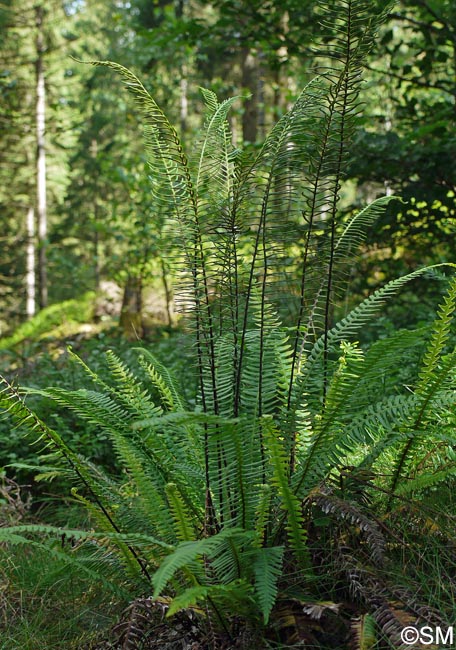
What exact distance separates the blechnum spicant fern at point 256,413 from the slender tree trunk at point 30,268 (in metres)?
13.2

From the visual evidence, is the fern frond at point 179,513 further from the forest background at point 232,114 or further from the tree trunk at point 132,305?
the tree trunk at point 132,305

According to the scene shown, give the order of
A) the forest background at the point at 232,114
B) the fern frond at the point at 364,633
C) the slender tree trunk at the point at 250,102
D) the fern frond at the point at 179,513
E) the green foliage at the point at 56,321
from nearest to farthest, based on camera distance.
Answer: the fern frond at the point at 364,633 < the fern frond at the point at 179,513 < the forest background at the point at 232,114 < the slender tree trunk at the point at 250,102 < the green foliage at the point at 56,321

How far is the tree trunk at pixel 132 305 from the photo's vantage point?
839cm

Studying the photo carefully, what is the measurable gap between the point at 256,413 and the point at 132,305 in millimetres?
7014

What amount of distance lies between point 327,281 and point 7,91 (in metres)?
6.13

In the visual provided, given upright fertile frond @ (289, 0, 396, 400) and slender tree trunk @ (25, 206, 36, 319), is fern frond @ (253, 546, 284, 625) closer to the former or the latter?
upright fertile frond @ (289, 0, 396, 400)

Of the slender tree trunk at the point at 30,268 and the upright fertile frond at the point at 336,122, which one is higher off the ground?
the upright fertile frond at the point at 336,122

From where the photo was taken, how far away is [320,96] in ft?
6.46

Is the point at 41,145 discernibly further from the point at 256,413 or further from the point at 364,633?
the point at 364,633

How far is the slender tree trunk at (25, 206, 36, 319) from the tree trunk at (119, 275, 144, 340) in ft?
21.2

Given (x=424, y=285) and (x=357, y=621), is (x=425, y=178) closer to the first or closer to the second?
(x=424, y=285)

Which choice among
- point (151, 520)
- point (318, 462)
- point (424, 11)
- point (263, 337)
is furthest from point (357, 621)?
point (424, 11)

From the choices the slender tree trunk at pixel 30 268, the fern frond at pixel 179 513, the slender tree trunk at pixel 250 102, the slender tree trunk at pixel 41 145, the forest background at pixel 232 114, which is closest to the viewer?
the fern frond at pixel 179 513

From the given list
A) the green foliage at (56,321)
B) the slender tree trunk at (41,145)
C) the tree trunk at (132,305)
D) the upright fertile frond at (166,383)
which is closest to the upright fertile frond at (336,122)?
the upright fertile frond at (166,383)
